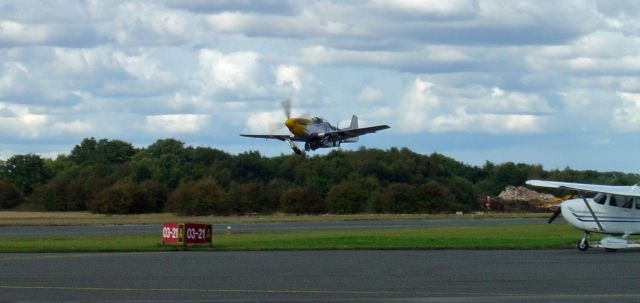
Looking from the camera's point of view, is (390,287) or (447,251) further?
(447,251)

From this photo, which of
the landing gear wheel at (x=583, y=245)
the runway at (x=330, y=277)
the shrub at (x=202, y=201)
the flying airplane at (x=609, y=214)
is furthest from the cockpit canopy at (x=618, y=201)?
the shrub at (x=202, y=201)

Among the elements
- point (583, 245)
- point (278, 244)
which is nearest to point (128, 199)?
point (278, 244)

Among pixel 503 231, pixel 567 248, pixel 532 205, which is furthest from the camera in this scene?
pixel 532 205

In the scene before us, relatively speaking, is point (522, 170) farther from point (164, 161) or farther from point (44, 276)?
point (44, 276)

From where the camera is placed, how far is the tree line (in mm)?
89812

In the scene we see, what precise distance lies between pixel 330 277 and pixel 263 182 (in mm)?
75526

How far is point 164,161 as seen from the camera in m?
112

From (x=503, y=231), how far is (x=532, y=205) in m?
47.6

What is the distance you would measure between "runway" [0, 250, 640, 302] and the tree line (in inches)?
1776

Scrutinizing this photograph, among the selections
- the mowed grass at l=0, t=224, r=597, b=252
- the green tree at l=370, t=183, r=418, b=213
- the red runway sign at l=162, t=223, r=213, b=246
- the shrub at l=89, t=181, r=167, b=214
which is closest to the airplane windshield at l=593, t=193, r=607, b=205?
the mowed grass at l=0, t=224, r=597, b=252

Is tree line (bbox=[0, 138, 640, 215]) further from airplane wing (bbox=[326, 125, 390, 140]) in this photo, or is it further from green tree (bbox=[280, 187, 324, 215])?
airplane wing (bbox=[326, 125, 390, 140])

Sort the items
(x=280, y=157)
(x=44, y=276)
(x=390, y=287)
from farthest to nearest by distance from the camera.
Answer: (x=280, y=157) → (x=44, y=276) → (x=390, y=287)

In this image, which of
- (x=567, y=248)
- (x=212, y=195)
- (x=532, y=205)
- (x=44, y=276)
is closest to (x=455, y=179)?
(x=532, y=205)

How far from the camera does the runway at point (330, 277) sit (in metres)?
20.7
